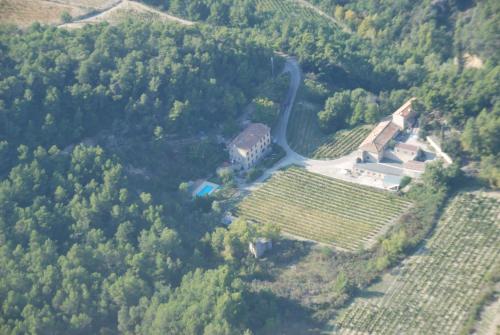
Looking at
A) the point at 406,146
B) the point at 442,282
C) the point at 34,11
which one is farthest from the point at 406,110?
the point at 34,11

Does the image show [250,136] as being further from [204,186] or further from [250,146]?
[204,186]

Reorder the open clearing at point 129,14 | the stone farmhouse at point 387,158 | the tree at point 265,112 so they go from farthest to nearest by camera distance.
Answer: the open clearing at point 129,14
the tree at point 265,112
the stone farmhouse at point 387,158

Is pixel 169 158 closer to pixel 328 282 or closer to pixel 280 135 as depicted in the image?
pixel 280 135

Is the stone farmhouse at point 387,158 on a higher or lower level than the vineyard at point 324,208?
higher

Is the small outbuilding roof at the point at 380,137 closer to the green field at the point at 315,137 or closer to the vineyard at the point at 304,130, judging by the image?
the green field at the point at 315,137

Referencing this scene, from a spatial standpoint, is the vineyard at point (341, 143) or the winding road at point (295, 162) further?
the vineyard at point (341, 143)

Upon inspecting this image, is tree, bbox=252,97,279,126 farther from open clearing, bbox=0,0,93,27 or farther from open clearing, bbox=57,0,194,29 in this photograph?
open clearing, bbox=0,0,93,27

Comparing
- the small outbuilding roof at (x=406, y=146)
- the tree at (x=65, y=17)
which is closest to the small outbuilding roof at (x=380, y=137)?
the small outbuilding roof at (x=406, y=146)
